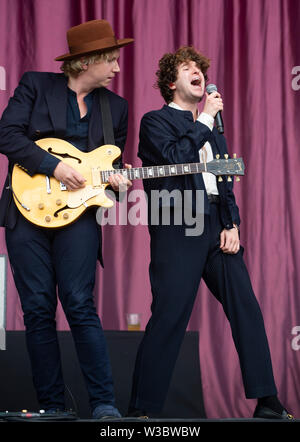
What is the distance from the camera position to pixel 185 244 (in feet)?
8.96

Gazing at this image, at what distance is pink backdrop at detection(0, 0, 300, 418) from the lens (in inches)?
157

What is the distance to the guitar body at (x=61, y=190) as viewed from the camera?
103 inches

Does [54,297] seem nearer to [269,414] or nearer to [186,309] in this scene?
[186,309]

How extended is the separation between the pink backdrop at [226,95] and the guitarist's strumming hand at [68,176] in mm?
1421

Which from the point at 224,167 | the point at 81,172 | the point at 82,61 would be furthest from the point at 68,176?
the point at 224,167

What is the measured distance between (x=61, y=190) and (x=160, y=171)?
1.27 feet

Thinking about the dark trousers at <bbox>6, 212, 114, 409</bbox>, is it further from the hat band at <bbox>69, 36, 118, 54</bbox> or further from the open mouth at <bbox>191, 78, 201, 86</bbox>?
the open mouth at <bbox>191, 78, 201, 86</bbox>

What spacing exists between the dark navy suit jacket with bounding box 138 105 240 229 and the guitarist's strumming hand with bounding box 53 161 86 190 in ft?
1.11

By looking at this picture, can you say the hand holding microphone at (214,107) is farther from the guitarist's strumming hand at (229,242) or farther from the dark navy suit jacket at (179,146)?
the guitarist's strumming hand at (229,242)

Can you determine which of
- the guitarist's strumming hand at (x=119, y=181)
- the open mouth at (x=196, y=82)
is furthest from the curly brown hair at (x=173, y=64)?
the guitarist's strumming hand at (x=119, y=181)

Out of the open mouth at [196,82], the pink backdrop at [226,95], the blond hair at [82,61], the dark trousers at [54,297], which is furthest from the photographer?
the pink backdrop at [226,95]

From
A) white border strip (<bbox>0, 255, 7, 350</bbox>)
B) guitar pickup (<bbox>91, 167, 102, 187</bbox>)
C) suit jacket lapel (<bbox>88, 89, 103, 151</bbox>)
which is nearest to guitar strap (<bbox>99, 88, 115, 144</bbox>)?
suit jacket lapel (<bbox>88, 89, 103, 151</bbox>)

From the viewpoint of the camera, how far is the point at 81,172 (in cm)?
267

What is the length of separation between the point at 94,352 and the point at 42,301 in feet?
0.88
